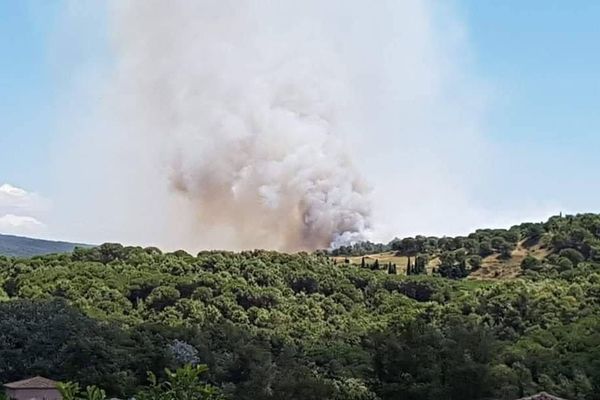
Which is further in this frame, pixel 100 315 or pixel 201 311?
pixel 201 311

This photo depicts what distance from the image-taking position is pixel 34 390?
121 feet

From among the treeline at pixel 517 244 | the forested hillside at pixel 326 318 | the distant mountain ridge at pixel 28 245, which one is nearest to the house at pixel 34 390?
the forested hillside at pixel 326 318

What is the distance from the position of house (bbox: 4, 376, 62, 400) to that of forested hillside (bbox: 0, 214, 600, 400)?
3.05 meters

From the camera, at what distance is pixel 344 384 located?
39438 mm

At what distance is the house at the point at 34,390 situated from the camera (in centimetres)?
3678

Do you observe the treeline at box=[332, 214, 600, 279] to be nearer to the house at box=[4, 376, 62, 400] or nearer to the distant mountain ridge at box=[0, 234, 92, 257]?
the house at box=[4, 376, 62, 400]

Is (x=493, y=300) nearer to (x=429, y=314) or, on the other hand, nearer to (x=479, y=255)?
(x=429, y=314)

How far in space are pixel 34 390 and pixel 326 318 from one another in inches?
1081

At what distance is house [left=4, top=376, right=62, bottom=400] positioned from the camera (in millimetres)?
36781

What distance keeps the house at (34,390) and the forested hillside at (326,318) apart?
120 inches

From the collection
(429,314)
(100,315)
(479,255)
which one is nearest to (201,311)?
(100,315)

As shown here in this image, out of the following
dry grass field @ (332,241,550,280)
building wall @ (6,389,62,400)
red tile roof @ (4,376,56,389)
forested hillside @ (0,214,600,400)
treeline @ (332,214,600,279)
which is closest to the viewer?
building wall @ (6,389,62,400)

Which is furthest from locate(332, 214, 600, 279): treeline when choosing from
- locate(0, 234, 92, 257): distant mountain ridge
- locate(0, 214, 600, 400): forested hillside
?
locate(0, 234, 92, 257): distant mountain ridge

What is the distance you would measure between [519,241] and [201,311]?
110 ft
